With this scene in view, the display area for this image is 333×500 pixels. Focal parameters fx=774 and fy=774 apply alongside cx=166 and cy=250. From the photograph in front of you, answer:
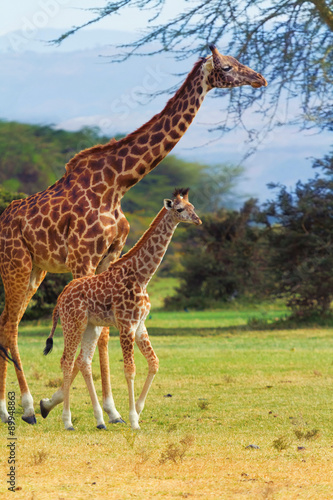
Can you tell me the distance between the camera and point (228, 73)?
773cm

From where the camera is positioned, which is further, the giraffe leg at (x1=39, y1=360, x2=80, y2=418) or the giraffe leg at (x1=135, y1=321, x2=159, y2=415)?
the giraffe leg at (x1=39, y1=360, x2=80, y2=418)

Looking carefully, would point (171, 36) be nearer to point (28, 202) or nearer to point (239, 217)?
point (28, 202)

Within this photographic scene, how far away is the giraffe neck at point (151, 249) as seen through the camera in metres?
7.38

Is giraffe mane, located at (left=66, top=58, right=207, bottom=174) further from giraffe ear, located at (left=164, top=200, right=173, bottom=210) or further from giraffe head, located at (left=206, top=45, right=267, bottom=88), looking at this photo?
giraffe ear, located at (left=164, top=200, right=173, bottom=210)

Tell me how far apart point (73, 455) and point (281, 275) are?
1595 centimetres

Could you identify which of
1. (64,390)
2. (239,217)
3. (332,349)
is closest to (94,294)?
(64,390)

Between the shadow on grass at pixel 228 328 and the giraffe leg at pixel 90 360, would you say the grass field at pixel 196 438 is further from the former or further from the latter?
the shadow on grass at pixel 228 328

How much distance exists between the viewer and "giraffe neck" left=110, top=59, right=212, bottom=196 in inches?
311

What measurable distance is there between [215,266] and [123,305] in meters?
20.5

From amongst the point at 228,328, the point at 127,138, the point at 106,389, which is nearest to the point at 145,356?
the point at 106,389

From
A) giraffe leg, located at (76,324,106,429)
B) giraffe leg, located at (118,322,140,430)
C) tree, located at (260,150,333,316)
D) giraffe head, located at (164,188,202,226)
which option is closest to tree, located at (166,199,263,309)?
tree, located at (260,150,333,316)

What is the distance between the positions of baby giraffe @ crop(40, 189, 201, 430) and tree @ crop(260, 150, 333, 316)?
13.5 meters

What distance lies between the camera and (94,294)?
7.29 metres

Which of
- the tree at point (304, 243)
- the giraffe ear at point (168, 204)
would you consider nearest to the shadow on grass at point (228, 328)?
the tree at point (304, 243)
